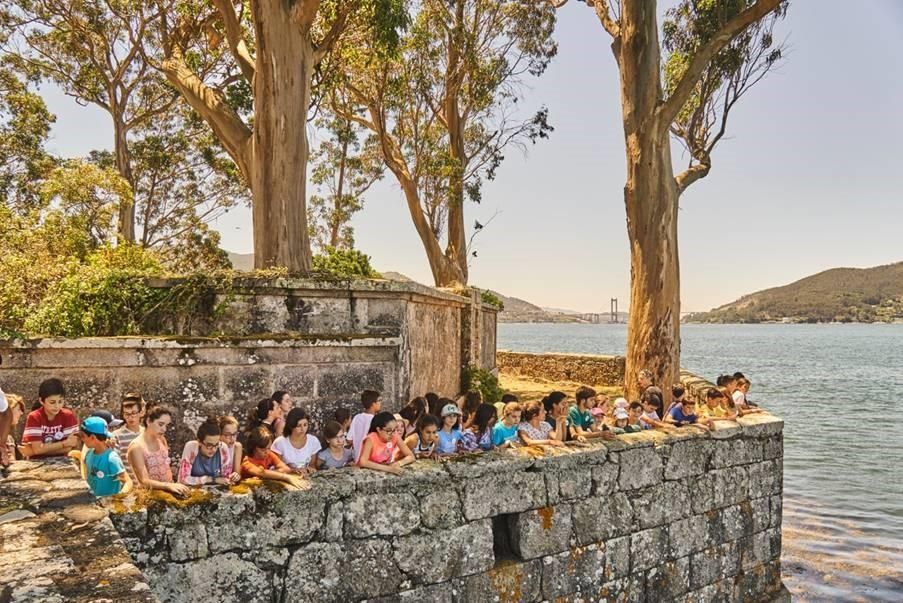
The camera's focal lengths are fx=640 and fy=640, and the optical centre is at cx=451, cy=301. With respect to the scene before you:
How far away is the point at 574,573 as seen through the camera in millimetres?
5809

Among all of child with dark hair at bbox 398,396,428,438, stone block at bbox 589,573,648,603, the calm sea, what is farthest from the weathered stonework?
the calm sea

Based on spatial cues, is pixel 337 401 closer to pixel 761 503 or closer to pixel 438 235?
pixel 761 503

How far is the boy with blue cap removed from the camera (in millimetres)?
4301

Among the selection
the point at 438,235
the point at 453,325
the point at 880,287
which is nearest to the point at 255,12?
the point at 453,325

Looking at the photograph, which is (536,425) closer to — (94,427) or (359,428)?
(359,428)

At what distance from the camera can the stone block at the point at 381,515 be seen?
4.55m

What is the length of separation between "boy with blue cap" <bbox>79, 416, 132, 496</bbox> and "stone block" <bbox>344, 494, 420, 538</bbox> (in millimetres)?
1522

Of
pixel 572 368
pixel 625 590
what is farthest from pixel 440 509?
pixel 572 368

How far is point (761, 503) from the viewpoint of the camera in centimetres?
782

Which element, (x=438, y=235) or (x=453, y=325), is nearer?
(x=453, y=325)

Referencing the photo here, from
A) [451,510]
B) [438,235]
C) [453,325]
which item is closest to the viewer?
[451,510]

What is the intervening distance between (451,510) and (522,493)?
751 mm

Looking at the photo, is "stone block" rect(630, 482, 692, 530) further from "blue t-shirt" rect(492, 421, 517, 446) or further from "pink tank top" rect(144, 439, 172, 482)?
"pink tank top" rect(144, 439, 172, 482)

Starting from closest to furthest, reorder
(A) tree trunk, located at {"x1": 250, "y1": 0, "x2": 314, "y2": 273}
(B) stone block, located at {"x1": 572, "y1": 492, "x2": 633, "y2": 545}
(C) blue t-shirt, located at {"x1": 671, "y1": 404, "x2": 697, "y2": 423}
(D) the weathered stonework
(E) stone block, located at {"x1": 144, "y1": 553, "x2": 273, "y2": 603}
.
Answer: (E) stone block, located at {"x1": 144, "y1": 553, "x2": 273, "y2": 603}
(B) stone block, located at {"x1": 572, "y1": 492, "x2": 633, "y2": 545}
(D) the weathered stonework
(C) blue t-shirt, located at {"x1": 671, "y1": 404, "x2": 697, "y2": 423}
(A) tree trunk, located at {"x1": 250, "y1": 0, "x2": 314, "y2": 273}
